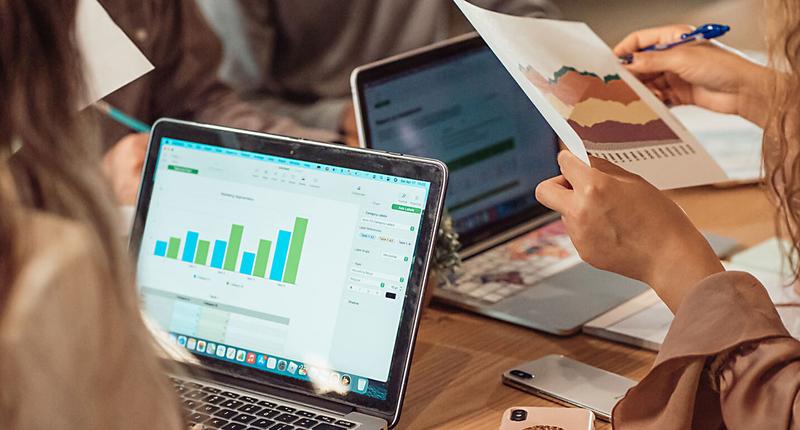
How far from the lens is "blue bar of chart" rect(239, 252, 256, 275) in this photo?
38.8 inches

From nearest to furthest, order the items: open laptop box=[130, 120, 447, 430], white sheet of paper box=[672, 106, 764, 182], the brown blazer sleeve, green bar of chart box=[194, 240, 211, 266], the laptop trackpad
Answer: the brown blazer sleeve < open laptop box=[130, 120, 447, 430] < green bar of chart box=[194, 240, 211, 266] < the laptop trackpad < white sheet of paper box=[672, 106, 764, 182]

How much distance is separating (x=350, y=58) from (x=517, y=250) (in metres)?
1.26

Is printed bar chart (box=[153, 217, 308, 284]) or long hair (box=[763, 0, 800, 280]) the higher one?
long hair (box=[763, 0, 800, 280])

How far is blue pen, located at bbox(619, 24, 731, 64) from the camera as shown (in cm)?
126

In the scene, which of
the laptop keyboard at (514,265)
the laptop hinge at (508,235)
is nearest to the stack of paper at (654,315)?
the laptop keyboard at (514,265)

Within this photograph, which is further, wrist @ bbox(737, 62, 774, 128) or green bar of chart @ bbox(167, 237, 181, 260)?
wrist @ bbox(737, 62, 774, 128)

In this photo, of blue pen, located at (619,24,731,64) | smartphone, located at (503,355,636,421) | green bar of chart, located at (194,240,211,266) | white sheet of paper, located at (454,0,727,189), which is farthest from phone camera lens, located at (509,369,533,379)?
blue pen, located at (619,24,731,64)

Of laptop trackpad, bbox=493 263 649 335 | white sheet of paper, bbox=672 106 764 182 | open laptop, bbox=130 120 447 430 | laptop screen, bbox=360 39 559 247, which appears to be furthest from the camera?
white sheet of paper, bbox=672 106 764 182

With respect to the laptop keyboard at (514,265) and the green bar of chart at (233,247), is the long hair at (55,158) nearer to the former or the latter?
the green bar of chart at (233,247)

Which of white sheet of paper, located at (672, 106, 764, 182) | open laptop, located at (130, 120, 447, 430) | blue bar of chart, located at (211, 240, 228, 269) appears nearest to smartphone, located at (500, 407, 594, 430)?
open laptop, located at (130, 120, 447, 430)

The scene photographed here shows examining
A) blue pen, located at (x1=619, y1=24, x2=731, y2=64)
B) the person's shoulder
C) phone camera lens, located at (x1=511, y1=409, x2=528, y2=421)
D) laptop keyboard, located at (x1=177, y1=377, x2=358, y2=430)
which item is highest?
blue pen, located at (x1=619, y1=24, x2=731, y2=64)

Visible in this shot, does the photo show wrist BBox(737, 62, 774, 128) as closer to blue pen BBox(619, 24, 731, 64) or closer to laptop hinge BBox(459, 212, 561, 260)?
blue pen BBox(619, 24, 731, 64)

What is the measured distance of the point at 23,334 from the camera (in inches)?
19.7

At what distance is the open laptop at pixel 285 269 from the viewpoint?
91cm
